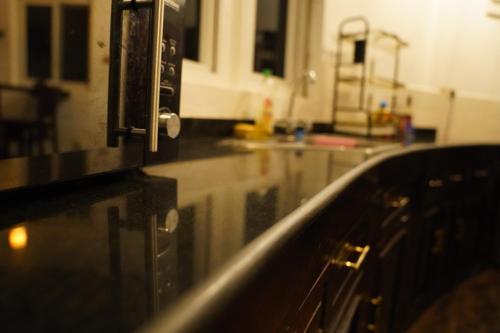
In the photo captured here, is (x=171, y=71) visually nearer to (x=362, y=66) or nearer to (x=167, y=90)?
(x=167, y=90)

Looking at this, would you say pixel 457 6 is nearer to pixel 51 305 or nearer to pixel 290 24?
pixel 290 24

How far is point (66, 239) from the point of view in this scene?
11.1 inches

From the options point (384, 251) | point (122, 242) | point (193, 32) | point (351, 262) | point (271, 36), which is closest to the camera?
point (122, 242)

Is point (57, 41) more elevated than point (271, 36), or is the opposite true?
point (271, 36)

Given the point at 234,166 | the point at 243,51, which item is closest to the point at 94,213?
the point at 234,166

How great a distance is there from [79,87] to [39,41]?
63 millimetres

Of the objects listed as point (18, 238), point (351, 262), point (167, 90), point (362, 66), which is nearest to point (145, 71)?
point (167, 90)

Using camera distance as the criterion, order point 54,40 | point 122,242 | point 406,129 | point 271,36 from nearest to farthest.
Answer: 1. point 122,242
2. point 54,40
3. point 406,129
4. point 271,36

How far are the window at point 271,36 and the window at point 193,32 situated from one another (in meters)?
0.42

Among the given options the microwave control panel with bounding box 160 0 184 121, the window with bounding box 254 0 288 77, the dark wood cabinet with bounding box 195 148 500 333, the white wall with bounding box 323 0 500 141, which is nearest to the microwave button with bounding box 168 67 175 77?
the microwave control panel with bounding box 160 0 184 121

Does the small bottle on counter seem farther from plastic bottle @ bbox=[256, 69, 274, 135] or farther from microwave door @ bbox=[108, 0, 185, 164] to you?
microwave door @ bbox=[108, 0, 185, 164]

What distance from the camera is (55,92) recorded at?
388 mm

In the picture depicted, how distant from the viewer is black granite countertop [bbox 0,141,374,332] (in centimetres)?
18

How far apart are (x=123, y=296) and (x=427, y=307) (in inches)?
77.0
